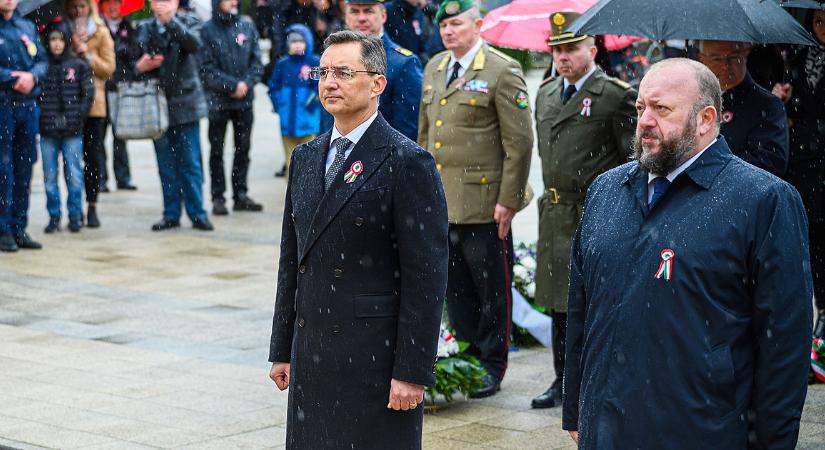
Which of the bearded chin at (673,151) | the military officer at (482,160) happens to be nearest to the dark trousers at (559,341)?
the military officer at (482,160)

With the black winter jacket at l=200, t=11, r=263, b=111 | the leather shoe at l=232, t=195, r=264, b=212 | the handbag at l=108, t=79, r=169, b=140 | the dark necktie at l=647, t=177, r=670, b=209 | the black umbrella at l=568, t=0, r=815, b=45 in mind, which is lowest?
the leather shoe at l=232, t=195, r=264, b=212

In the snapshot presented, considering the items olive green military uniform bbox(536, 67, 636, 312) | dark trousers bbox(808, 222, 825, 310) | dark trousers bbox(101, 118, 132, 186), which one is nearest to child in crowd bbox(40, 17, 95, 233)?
dark trousers bbox(101, 118, 132, 186)

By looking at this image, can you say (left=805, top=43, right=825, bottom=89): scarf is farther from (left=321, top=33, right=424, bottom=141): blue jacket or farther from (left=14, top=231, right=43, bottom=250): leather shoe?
(left=14, top=231, right=43, bottom=250): leather shoe

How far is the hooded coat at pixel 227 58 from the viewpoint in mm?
14336

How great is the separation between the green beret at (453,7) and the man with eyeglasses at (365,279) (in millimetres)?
2940

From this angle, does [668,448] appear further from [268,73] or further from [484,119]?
[268,73]

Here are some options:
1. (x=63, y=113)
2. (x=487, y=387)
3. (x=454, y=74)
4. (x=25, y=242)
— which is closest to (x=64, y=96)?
(x=63, y=113)

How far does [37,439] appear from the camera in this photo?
677 centimetres

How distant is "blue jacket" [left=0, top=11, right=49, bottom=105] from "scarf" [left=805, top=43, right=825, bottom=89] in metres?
7.20

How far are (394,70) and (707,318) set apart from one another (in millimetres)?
4502

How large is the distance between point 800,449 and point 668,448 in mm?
2880

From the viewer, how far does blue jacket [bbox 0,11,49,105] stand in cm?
1220

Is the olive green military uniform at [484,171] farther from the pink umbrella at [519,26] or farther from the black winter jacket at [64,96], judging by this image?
the black winter jacket at [64,96]

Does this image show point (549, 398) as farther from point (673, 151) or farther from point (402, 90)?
point (673, 151)
